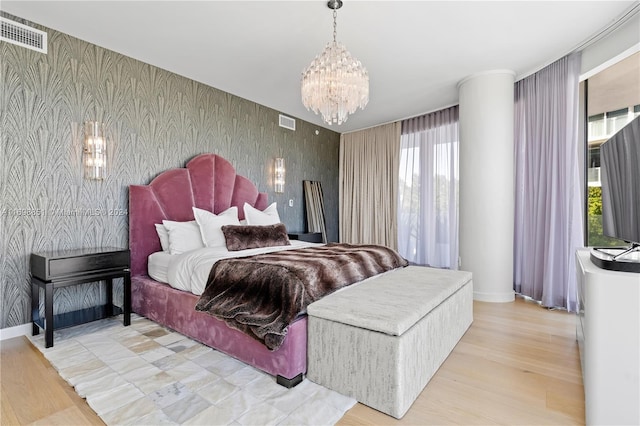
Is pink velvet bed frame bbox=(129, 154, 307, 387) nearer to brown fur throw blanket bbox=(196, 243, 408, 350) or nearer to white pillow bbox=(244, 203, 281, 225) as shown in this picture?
brown fur throw blanket bbox=(196, 243, 408, 350)

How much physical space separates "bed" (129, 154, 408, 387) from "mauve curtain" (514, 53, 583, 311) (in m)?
2.94

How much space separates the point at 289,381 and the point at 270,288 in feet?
1.81

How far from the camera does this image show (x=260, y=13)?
2.60 m

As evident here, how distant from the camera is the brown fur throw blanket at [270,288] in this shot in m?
1.91

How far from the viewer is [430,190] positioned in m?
5.16

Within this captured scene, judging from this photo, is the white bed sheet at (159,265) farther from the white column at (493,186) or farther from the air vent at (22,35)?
the white column at (493,186)

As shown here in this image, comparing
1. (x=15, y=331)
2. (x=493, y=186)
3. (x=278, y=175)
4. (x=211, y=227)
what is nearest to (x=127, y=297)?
(x=15, y=331)

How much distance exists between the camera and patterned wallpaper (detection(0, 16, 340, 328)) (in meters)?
2.60

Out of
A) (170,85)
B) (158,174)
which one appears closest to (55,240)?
(158,174)

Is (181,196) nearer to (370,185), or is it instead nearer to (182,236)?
(182,236)

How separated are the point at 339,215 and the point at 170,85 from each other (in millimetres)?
3776

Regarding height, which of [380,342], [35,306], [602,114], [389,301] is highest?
[602,114]

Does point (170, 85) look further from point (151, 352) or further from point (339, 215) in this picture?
point (339, 215)

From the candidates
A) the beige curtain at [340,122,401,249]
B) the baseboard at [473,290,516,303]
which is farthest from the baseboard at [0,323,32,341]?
the beige curtain at [340,122,401,249]
